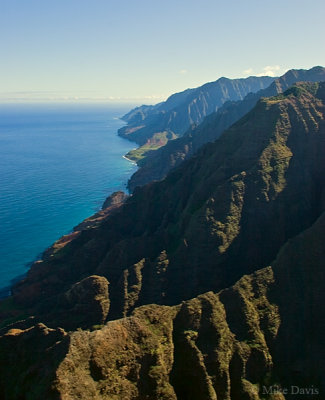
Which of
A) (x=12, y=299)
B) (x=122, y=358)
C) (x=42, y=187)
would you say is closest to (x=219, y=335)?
(x=122, y=358)

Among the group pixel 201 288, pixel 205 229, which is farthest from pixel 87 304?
pixel 205 229

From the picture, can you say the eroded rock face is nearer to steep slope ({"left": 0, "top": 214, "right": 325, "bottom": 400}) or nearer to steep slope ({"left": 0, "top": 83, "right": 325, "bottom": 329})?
steep slope ({"left": 0, "top": 83, "right": 325, "bottom": 329})

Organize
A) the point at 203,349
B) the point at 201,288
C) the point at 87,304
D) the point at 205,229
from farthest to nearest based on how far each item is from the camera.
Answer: the point at 205,229, the point at 201,288, the point at 87,304, the point at 203,349

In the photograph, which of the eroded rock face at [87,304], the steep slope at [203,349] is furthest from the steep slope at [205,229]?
the steep slope at [203,349]

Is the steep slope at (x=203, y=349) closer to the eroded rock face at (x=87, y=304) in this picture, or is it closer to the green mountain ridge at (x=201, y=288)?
the green mountain ridge at (x=201, y=288)

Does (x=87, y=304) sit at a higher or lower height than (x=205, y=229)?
lower

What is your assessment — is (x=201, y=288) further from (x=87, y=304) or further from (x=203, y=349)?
(x=87, y=304)

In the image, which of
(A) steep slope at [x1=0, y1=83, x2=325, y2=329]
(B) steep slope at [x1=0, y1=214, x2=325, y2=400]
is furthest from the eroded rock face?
(B) steep slope at [x1=0, y1=214, x2=325, y2=400]
